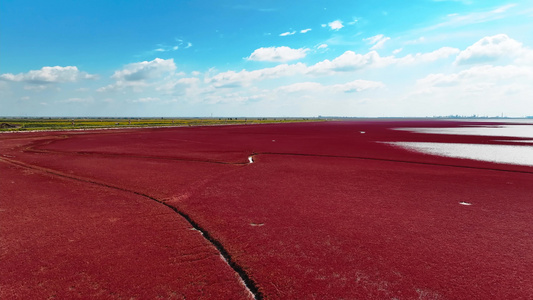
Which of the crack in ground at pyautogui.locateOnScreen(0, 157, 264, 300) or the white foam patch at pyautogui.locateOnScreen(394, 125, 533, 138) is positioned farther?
the white foam patch at pyautogui.locateOnScreen(394, 125, 533, 138)

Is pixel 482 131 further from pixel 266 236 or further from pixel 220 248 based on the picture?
pixel 220 248

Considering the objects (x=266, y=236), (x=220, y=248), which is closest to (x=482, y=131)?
(x=266, y=236)

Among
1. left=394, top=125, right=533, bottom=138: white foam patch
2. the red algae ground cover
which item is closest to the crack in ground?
the red algae ground cover

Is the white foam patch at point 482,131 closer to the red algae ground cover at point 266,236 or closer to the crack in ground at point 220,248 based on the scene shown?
the red algae ground cover at point 266,236

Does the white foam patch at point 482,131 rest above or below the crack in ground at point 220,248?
above

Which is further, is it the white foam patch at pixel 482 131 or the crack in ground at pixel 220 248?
the white foam patch at pixel 482 131

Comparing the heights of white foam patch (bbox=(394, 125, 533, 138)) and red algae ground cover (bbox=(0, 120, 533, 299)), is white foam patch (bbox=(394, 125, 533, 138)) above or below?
above

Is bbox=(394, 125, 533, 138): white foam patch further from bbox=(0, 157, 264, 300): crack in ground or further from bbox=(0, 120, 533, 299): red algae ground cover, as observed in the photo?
bbox=(0, 157, 264, 300): crack in ground

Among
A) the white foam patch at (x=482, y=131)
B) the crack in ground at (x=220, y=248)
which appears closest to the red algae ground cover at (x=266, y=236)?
the crack in ground at (x=220, y=248)

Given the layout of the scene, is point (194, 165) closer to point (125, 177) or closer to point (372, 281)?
point (125, 177)

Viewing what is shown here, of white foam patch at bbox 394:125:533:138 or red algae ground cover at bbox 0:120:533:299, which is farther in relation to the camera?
white foam patch at bbox 394:125:533:138
